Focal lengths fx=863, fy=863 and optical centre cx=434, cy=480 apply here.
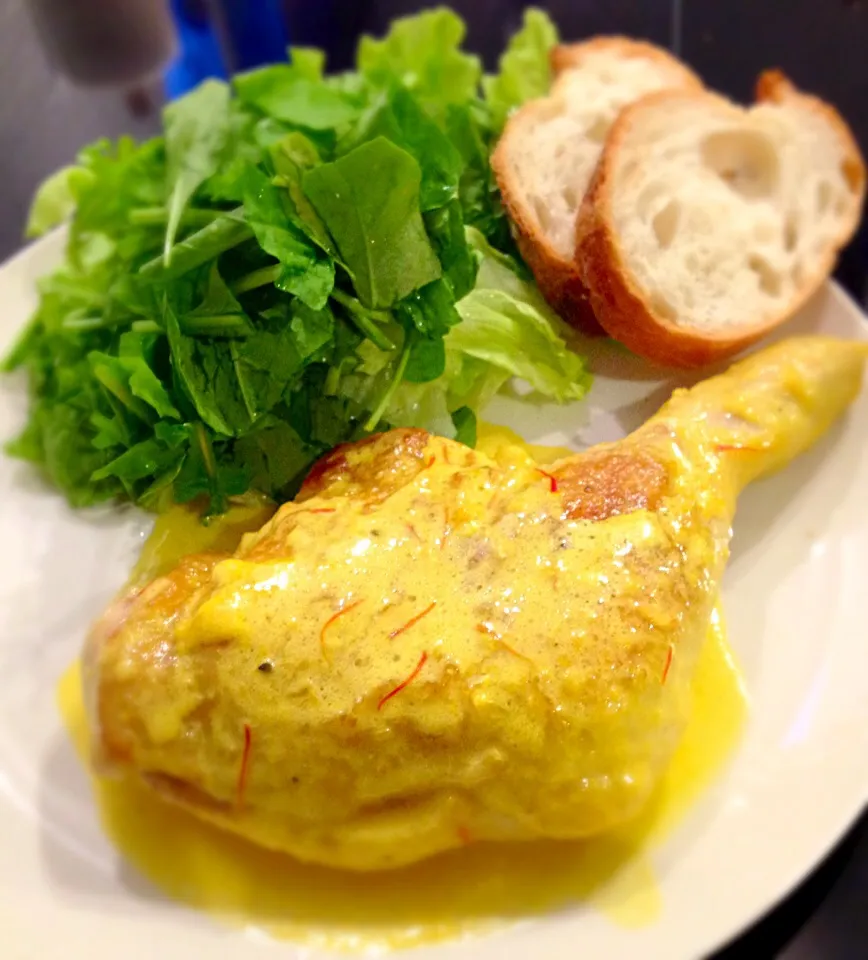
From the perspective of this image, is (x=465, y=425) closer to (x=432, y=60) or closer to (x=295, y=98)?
(x=295, y=98)

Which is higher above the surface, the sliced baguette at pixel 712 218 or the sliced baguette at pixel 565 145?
the sliced baguette at pixel 565 145

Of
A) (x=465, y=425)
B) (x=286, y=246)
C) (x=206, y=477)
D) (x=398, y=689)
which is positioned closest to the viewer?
(x=398, y=689)

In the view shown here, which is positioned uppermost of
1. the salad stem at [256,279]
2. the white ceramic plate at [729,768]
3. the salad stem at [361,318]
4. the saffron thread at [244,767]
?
the salad stem at [256,279]

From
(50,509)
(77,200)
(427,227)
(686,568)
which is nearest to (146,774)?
(50,509)

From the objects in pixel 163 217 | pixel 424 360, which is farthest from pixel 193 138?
pixel 424 360

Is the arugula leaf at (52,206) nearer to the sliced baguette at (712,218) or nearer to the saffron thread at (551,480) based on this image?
the sliced baguette at (712,218)

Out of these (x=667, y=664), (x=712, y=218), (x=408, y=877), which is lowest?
(x=408, y=877)

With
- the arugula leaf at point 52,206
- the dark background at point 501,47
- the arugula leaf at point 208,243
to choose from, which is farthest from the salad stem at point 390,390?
the dark background at point 501,47
